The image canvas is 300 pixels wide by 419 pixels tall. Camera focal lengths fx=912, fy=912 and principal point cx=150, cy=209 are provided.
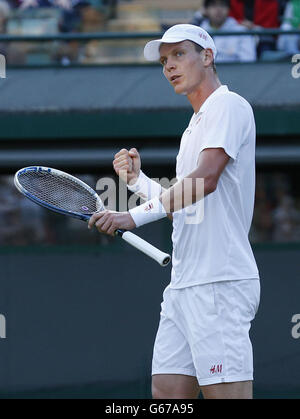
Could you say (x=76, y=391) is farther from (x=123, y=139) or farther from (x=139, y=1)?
(x=139, y=1)

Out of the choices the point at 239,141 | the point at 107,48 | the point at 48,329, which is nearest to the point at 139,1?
the point at 107,48

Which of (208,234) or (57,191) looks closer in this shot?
(208,234)

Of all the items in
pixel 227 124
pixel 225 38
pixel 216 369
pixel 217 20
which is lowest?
pixel 216 369

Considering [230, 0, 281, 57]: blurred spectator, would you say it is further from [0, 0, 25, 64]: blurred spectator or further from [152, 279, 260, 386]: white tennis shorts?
[152, 279, 260, 386]: white tennis shorts

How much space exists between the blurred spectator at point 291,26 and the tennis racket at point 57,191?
136 inches

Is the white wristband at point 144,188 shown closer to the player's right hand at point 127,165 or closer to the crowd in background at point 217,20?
the player's right hand at point 127,165

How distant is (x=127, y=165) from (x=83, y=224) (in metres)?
3.11

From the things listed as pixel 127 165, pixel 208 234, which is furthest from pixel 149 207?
pixel 127 165

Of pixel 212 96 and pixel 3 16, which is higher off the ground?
pixel 3 16

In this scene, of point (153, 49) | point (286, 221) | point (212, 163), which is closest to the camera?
point (212, 163)

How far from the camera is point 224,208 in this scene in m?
3.64

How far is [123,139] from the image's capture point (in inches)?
267

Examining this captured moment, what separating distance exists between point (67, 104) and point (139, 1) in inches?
56.4

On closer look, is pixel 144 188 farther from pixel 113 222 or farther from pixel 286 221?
pixel 286 221
